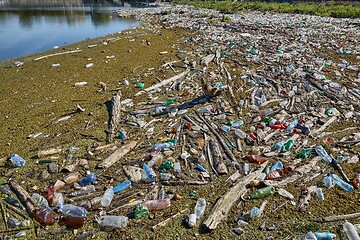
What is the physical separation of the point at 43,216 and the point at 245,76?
628 centimetres

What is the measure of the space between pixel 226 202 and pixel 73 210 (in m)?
1.84

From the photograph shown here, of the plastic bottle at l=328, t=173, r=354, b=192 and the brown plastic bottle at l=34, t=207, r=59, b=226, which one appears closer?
the brown plastic bottle at l=34, t=207, r=59, b=226

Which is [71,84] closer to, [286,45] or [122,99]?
[122,99]

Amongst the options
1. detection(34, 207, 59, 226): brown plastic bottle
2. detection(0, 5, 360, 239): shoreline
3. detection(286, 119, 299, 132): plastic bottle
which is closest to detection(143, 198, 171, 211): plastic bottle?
detection(0, 5, 360, 239): shoreline

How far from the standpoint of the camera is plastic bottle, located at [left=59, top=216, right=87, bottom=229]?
3072mm

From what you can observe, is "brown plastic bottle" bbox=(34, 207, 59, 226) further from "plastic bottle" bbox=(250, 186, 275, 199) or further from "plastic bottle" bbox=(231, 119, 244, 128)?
"plastic bottle" bbox=(231, 119, 244, 128)

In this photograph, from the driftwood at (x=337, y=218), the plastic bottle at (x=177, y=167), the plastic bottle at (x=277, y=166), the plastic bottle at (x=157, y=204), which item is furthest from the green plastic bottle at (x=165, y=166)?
the driftwood at (x=337, y=218)

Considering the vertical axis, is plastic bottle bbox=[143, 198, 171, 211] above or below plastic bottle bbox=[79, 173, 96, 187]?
below

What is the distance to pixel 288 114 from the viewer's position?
5715 millimetres

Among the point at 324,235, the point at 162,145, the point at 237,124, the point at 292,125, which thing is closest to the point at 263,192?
the point at 324,235

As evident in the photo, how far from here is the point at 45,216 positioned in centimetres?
315

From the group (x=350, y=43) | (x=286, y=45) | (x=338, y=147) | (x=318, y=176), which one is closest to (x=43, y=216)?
(x=318, y=176)

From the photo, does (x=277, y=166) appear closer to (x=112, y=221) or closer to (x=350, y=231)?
(x=350, y=231)

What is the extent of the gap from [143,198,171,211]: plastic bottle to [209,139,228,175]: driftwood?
3.10 ft
